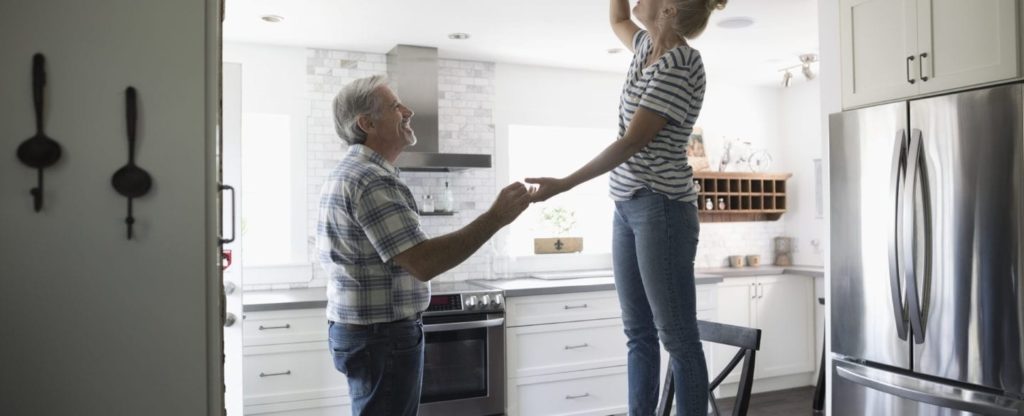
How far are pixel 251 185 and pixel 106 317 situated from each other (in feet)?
11.6

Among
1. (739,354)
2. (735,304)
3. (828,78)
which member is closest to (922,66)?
(828,78)

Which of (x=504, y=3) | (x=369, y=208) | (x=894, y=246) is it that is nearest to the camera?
(x=369, y=208)

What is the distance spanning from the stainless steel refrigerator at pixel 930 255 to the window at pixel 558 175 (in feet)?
8.46

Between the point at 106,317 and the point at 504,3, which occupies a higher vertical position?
the point at 504,3

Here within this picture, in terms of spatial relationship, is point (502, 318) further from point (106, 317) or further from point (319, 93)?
point (106, 317)

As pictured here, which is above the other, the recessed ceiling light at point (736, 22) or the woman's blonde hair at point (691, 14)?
the recessed ceiling light at point (736, 22)

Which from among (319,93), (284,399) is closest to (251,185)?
(319,93)

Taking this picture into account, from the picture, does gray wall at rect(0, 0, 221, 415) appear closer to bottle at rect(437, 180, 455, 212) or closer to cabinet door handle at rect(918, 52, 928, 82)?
cabinet door handle at rect(918, 52, 928, 82)

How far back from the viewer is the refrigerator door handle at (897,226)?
284cm

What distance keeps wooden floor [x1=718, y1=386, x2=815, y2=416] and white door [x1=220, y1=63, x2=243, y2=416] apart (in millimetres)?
3125

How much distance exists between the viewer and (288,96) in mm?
4562

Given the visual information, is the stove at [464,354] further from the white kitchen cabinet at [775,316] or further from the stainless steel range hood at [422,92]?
the white kitchen cabinet at [775,316]

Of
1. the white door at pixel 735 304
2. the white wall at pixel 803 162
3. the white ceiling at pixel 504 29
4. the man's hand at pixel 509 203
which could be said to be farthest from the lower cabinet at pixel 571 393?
the man's hand at pixel 509 203

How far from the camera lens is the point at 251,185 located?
4.57 meters
